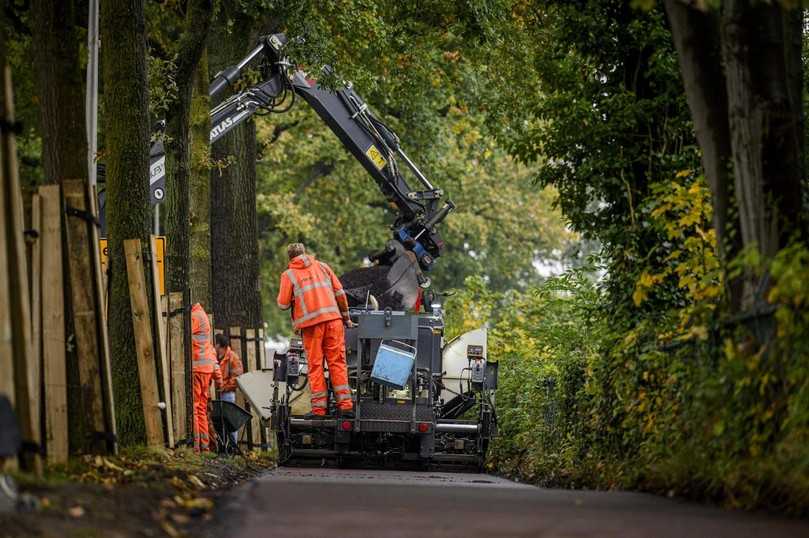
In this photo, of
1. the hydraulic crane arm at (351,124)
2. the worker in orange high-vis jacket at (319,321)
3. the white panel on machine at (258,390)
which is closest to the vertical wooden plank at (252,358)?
the white panel on machine at (258,390)

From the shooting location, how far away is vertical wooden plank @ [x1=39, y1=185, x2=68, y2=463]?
36.4ft

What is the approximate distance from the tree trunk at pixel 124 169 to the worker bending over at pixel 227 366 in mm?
8704

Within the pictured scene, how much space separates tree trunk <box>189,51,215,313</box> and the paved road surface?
10.5 metres

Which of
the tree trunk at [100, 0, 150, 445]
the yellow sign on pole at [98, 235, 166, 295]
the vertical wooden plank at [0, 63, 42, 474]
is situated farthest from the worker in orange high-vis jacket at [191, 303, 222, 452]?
the vertical wooden plank at [0, 63, 42, 474]

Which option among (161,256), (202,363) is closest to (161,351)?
(161,256)

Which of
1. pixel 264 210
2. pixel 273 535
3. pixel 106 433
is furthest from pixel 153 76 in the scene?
pixel 264 210

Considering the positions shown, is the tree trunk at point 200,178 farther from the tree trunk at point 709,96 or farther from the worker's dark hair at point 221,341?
the tree trunk at point 709,96

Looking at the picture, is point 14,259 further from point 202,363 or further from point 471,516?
point 202,363

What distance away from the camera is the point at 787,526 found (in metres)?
8.09

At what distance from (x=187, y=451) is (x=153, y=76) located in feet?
19.2

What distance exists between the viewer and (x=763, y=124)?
1100 centimetres

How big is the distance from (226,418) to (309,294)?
8.01ft

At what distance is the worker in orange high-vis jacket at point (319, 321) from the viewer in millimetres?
18625

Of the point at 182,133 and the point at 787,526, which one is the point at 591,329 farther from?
the point at 787,526
